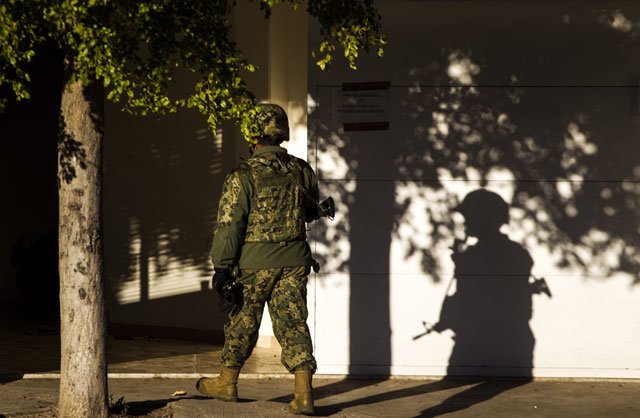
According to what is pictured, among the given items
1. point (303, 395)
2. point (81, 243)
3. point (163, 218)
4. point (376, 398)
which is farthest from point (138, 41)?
point (163, 218)

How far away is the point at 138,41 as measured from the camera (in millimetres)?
6355

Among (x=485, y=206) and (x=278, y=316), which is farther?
(x=485, y=206)

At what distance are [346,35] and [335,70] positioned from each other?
2.47 m

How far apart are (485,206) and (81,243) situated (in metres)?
3.60

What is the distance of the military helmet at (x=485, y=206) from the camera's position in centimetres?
955

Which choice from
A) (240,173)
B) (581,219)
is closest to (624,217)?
(581,219)

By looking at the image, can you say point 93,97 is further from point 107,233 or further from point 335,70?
point 107,233

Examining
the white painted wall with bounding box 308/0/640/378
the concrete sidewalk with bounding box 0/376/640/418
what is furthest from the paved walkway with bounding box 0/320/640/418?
the white painted wall with bounding box 308/0/640/378

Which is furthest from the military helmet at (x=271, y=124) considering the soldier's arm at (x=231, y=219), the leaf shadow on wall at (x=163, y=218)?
the leaf shadow on wall at (x=163, y=218)

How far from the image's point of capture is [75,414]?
23.7ft

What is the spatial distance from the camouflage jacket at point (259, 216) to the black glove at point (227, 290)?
67 millimetres

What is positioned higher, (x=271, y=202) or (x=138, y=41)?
(x=138, y=41)

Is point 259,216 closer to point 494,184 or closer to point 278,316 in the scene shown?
point 278,316

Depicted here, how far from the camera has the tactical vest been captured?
7.54 meters
